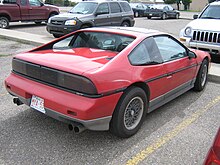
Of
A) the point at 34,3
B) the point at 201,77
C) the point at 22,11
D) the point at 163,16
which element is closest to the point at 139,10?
the point at 163,16

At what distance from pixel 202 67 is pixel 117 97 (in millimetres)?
2837

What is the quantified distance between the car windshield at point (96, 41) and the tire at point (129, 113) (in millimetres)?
802

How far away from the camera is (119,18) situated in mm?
12367

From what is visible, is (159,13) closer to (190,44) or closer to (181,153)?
(190,44)

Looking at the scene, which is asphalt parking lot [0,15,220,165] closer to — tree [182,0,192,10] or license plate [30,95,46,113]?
license plate [30,95,46,113]

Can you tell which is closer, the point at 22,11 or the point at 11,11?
the point at 11,11

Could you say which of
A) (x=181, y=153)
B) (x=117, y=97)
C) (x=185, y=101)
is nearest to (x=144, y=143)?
(x=181, y=153)

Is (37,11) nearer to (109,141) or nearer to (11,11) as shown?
(11,11)

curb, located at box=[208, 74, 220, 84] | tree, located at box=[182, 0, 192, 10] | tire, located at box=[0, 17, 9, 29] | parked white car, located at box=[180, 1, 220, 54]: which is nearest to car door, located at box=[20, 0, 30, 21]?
tire, located at box=[0, 17, 9, 29]

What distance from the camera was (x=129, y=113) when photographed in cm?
342

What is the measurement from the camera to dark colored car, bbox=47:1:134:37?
10531 millimetres

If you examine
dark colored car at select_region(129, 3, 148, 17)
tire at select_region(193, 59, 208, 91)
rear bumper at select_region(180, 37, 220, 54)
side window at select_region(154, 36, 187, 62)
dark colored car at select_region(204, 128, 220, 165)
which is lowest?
tire at select_region(193, 59, 208, 91)

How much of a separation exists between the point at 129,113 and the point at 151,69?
707 mm

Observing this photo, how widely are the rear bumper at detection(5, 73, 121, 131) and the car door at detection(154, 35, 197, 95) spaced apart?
1321 mm
